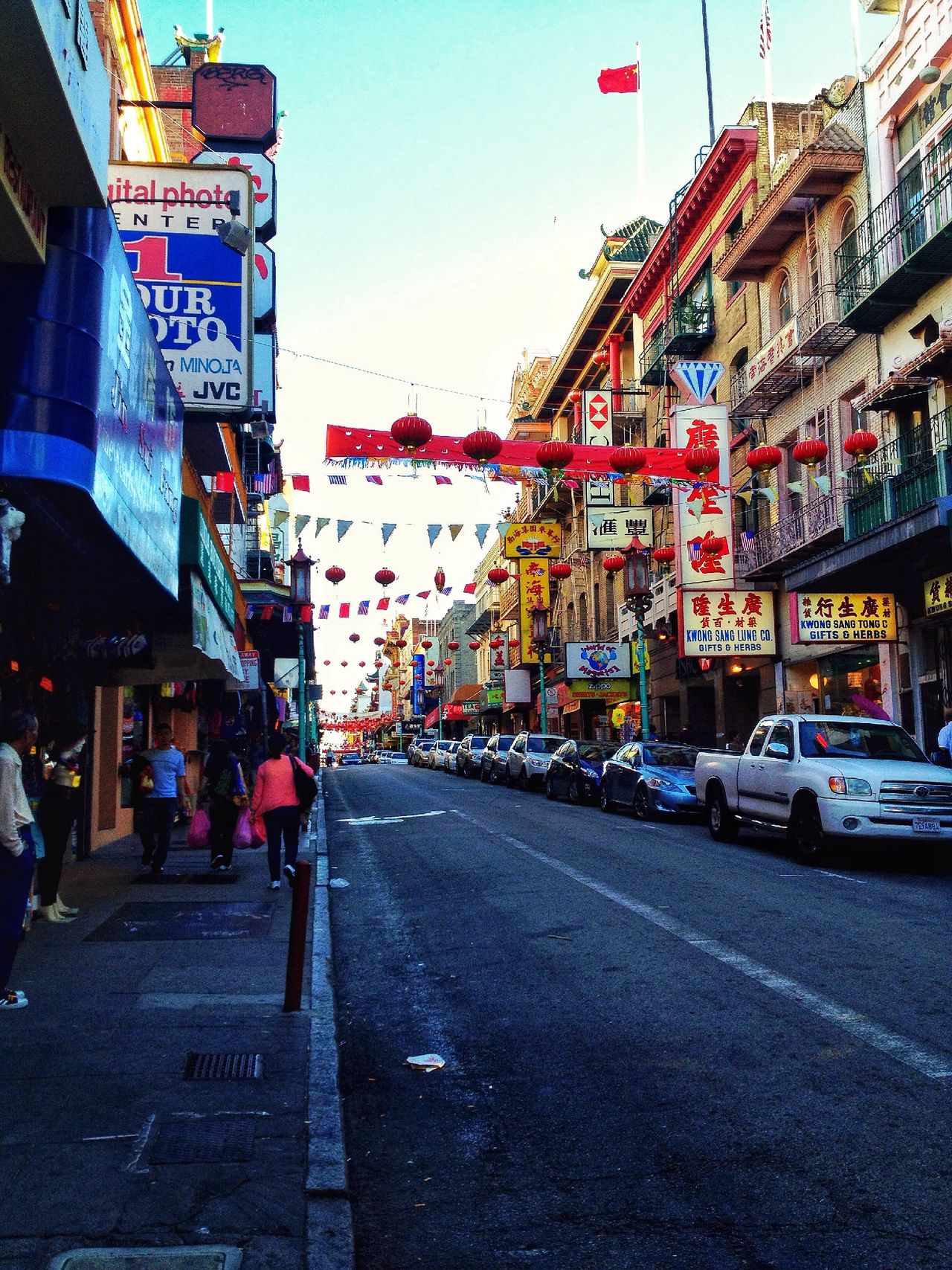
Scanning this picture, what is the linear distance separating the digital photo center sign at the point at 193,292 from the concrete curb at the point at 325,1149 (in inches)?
241

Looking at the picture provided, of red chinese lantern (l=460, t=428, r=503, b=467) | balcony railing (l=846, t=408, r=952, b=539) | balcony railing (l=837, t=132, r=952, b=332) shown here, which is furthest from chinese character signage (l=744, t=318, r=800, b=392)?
red chinese lantern (l=460, t=428, r=503, b=467)

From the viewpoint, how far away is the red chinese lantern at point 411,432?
16.3m

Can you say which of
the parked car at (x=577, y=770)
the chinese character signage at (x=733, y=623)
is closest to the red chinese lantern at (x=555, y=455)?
the parked car at (x=577, y=770)

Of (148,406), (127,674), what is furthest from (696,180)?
(148,406)

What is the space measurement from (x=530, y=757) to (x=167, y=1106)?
27.9m

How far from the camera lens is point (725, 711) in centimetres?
3244

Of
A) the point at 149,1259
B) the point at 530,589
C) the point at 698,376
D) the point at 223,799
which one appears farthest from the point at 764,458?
the point at 530,589

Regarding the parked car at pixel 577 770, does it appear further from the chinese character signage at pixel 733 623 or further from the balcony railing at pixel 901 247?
the balcony railing at pixel 901 247

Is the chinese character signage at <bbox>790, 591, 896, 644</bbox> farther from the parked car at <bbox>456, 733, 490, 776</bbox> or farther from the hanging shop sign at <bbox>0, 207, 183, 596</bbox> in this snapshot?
the parked car at <bbox>456, 733, 490, 776</bbox>

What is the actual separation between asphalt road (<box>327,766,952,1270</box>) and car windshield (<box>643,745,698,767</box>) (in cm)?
957

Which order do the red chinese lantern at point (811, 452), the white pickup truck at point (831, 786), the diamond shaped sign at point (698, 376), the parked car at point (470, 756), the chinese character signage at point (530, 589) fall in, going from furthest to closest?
the chinese character signage at point (530, 589)
the parked car at point (470, 756)
the diamond shaped sign at point (698, 376)
the red chinese lantern at point (811, 452)
the white pickup truck at point (831, 786)

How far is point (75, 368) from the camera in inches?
271

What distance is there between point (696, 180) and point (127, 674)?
24.9m

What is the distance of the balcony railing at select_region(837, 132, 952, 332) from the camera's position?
19.7 meters
